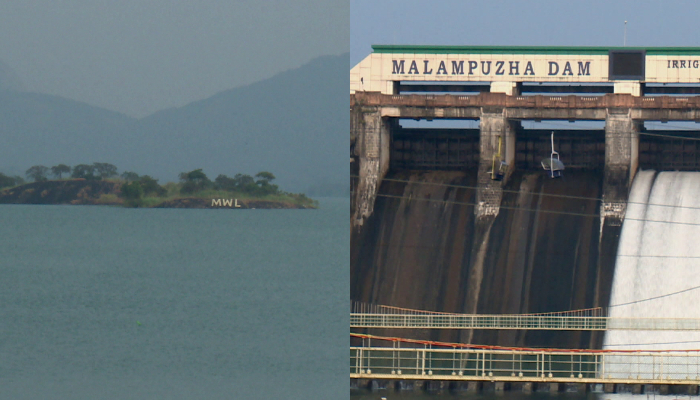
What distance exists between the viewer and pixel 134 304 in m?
51.1

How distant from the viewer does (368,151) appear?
4256 cm

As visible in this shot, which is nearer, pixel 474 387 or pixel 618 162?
pixel 474 387

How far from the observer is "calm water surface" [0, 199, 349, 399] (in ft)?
125

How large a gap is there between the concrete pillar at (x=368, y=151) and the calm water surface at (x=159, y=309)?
11.2 feet

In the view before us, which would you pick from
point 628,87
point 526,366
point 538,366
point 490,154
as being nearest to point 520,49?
point 628,87

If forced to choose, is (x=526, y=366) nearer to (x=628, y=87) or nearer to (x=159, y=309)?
(x=628, y=87)

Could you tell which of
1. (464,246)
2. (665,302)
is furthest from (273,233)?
(665,302)

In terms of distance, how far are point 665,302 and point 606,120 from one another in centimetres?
854

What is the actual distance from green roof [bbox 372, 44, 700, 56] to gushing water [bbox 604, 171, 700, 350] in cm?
641

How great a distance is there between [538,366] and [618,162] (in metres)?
10.5

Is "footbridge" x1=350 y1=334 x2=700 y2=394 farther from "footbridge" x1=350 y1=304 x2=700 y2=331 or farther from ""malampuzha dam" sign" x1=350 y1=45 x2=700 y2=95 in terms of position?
""malampuzha dam" sign" x1=350 y1=45 x2=700 y2=95

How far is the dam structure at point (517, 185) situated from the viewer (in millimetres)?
37406

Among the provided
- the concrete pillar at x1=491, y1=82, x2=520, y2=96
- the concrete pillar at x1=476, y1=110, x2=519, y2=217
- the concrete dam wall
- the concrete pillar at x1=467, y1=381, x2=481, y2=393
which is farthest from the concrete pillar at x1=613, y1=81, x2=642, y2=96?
the concrete pillar at x1=467, y1=381, x2=481, y2=393

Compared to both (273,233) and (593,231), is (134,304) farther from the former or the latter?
(273,233)
